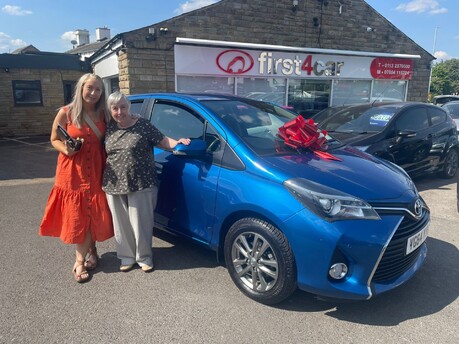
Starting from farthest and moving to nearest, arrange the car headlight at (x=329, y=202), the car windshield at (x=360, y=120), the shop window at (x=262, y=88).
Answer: the shop window at (x=262, y=88), the car windshield at (x=360, y=120), the car headlight at (x=329, y=202)

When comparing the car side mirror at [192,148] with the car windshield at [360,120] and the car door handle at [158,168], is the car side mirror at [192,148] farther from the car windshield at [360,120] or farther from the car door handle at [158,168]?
the car windshield at [360,120]

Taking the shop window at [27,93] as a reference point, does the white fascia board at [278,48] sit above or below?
above

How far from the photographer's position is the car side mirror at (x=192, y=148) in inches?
123

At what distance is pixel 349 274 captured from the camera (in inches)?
102

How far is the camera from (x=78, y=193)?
322cm

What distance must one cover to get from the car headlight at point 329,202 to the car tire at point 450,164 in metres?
5.38

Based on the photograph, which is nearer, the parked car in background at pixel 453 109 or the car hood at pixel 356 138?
the car hood at pixel 356 138

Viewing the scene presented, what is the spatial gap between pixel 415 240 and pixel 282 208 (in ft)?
3.65

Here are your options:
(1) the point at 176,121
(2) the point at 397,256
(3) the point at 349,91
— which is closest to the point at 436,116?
(2) the point at 397,256

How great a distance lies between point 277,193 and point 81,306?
69.9 inches

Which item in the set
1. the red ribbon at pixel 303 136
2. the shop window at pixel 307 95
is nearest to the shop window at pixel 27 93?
the shop window at pixel 307 95

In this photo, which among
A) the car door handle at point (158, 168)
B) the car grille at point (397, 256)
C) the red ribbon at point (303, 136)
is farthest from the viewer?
the car door handle at point (158, 168)

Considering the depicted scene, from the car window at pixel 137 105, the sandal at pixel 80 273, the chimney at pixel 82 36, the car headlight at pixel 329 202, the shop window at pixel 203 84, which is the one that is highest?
the chimney at pixel 82 36

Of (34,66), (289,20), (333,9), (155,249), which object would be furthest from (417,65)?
(34,66)
